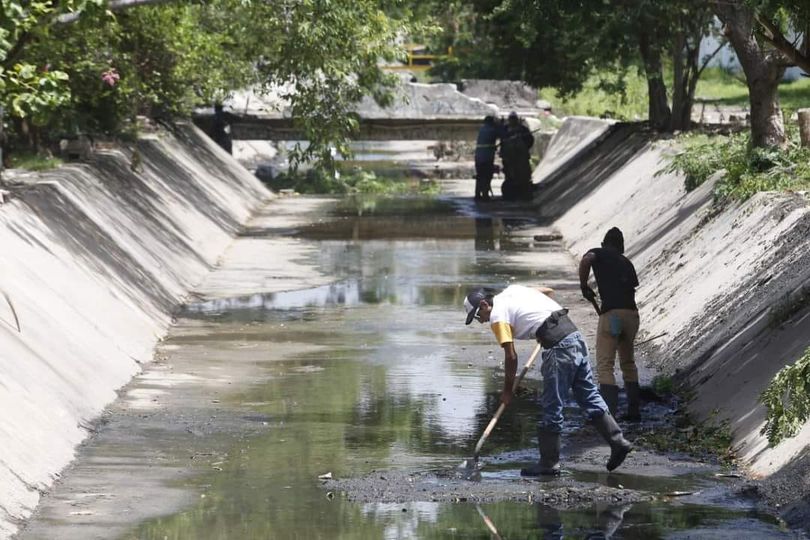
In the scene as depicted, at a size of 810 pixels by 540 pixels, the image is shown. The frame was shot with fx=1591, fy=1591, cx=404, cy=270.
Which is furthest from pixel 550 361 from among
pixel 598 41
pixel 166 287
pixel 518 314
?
pixel 598 41

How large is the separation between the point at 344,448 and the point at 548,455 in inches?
73.5

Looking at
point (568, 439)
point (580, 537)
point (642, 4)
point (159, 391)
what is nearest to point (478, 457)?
point (568, 439)

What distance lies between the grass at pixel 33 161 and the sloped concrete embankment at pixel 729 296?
9297 mm

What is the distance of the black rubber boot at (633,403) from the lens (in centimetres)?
1377

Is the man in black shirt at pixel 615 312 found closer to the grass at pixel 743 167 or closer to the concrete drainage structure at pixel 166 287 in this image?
the concrete drainage structure at pixel 166 287

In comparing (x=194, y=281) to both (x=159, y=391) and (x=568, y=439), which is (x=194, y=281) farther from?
(x=568, y=439)

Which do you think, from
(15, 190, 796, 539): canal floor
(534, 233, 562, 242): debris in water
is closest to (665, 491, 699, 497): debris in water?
(15, 190, 796, 539): canal floor

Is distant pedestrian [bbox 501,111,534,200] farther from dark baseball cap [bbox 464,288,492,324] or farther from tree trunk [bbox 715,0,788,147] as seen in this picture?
dark baseball cap [bbox 464,288,492,324]

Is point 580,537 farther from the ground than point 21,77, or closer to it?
closer to it

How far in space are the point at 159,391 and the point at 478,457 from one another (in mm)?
4128

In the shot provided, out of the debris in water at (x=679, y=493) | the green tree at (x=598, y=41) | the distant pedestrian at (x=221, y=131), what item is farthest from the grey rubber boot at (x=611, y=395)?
the distant pedestrian at (x=221, y=131)

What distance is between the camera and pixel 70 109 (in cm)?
2755

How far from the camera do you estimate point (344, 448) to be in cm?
1267

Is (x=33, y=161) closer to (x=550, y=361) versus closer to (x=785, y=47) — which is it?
(x=550, y=361)
